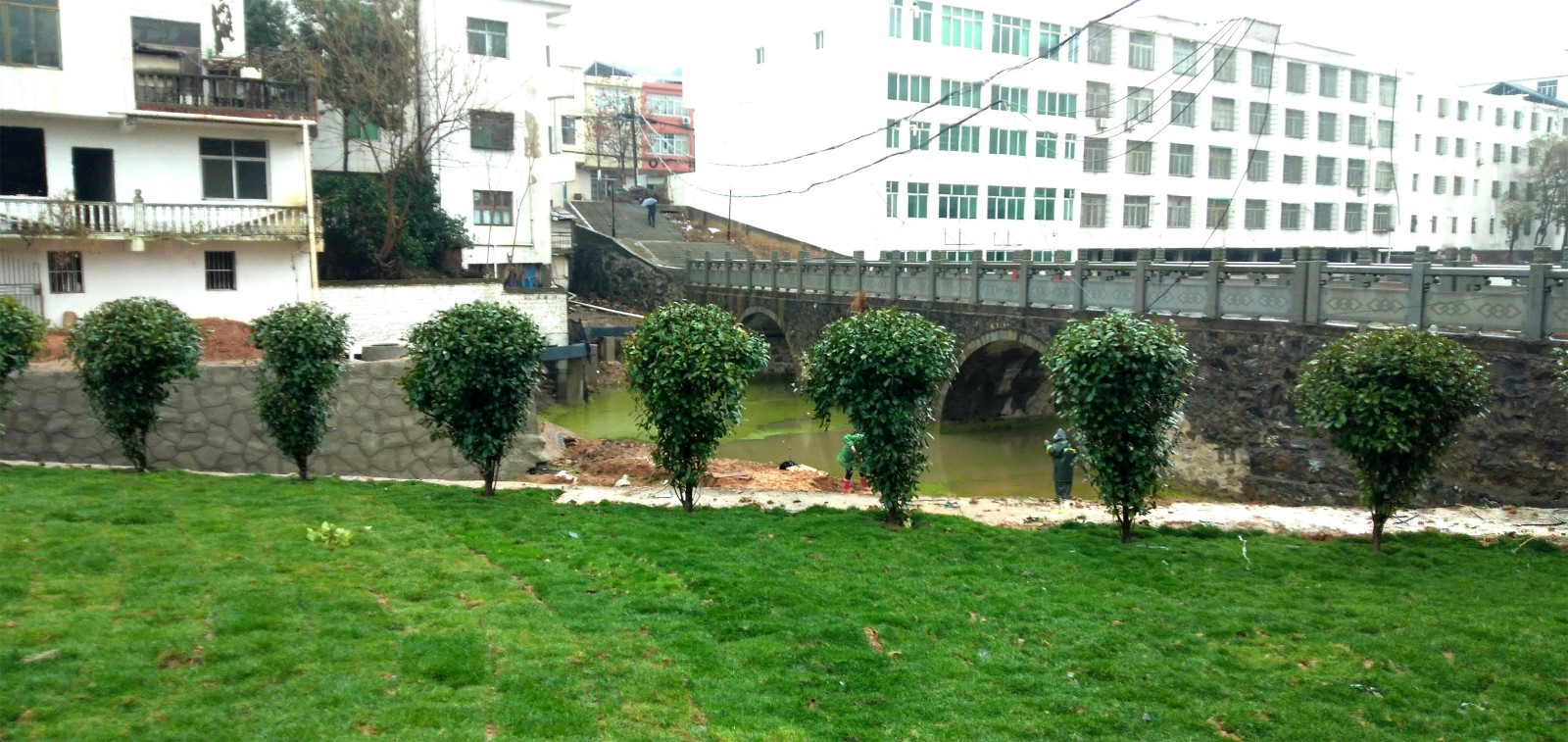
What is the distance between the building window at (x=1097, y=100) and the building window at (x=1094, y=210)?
3037 mm

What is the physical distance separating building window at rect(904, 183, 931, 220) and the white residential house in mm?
20309

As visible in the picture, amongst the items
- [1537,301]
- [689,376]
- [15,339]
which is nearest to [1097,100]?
[1537,301]

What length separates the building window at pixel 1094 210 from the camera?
139 ft

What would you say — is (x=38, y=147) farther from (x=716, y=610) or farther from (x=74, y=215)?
(x=716, y=610)

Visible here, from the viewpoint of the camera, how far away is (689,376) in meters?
11.4

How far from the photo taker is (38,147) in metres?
20.7

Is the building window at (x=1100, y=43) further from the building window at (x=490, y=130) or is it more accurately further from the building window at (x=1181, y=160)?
the building window at (x=490, y=130)

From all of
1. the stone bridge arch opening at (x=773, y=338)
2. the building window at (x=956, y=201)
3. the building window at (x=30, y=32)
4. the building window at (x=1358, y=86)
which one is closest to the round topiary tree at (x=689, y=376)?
the building window at (x=30, y=32)

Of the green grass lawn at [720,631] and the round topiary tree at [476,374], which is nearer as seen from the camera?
the green grass lawn at [720,631]

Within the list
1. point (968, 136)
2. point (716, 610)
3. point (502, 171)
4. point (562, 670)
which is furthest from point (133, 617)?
point (968, 136)

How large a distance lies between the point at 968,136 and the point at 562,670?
113ft

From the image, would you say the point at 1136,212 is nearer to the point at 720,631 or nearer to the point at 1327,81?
the point at 1327,81

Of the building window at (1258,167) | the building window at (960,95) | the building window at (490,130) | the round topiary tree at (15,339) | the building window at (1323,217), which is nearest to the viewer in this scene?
the round topiary tree at (15,339)

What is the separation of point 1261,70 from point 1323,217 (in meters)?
7.92
